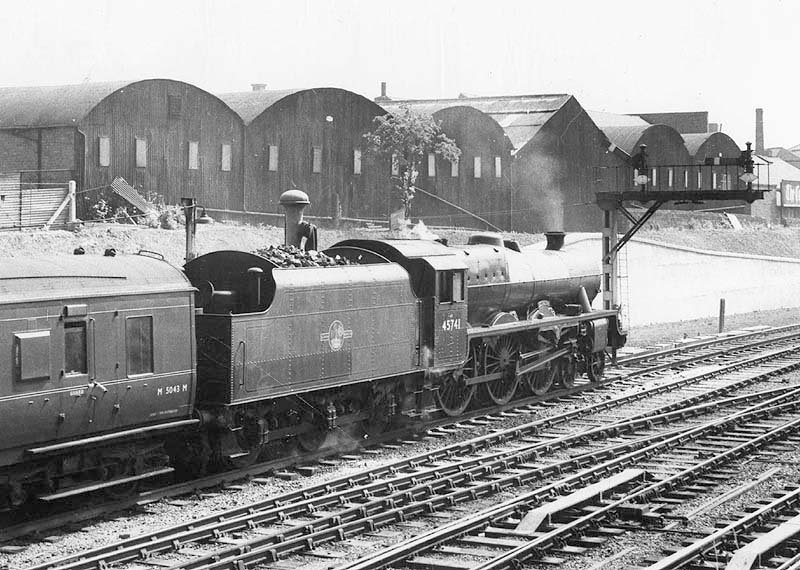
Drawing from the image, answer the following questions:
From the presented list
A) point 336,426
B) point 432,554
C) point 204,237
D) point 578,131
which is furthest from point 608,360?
point 578,131

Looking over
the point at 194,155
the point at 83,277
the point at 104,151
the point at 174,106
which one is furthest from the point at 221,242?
the point at 83,277

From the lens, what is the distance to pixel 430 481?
14.2 m

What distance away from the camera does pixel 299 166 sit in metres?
38.4

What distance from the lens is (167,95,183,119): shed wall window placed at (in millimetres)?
34344

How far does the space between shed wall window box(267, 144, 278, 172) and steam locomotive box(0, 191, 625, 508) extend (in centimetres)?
1745

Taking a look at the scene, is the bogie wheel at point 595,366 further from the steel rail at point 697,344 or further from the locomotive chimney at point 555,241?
the locomotive chimney at point 555,241

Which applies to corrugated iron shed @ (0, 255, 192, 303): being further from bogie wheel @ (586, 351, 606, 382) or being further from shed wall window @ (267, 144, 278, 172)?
shed wall window @ (267, 144, 278, 172)

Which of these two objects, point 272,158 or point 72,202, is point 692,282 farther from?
point 72,202

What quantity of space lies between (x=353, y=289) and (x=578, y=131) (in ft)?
121

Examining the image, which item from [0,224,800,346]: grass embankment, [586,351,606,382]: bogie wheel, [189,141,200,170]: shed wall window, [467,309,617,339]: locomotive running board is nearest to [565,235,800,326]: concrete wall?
[0,224,800,346]: grass embankment

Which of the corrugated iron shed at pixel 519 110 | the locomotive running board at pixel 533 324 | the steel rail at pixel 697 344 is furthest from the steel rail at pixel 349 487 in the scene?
the corrugated iron shed at pixel 519 110

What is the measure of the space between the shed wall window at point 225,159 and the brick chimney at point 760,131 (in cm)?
7118

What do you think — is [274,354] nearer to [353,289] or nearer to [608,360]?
[353,289]

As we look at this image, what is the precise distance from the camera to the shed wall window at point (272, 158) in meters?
37.6
